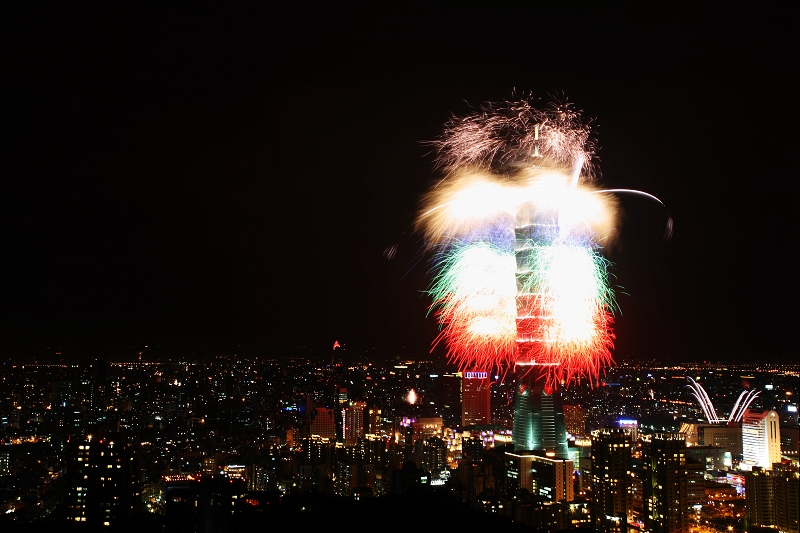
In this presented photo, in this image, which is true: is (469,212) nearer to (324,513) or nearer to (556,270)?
(556,270)

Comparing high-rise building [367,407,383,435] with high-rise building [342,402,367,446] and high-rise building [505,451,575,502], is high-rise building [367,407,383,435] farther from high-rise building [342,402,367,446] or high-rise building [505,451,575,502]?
high-rise building [505,451,575,502]

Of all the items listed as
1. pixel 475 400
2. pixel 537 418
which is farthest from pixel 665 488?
pixel 475 400

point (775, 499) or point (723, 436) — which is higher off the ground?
point (723, 436)

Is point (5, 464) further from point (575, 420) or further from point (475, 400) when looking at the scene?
point (575, 420)

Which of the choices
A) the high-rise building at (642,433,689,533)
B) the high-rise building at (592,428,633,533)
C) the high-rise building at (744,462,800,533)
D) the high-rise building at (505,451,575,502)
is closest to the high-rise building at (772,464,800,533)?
the high-rise building at (744,462,800,533)

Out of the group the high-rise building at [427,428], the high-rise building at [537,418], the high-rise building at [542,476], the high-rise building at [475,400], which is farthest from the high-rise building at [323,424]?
the high-rise building at [542,476]

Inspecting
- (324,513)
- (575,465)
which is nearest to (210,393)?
(575,465)
